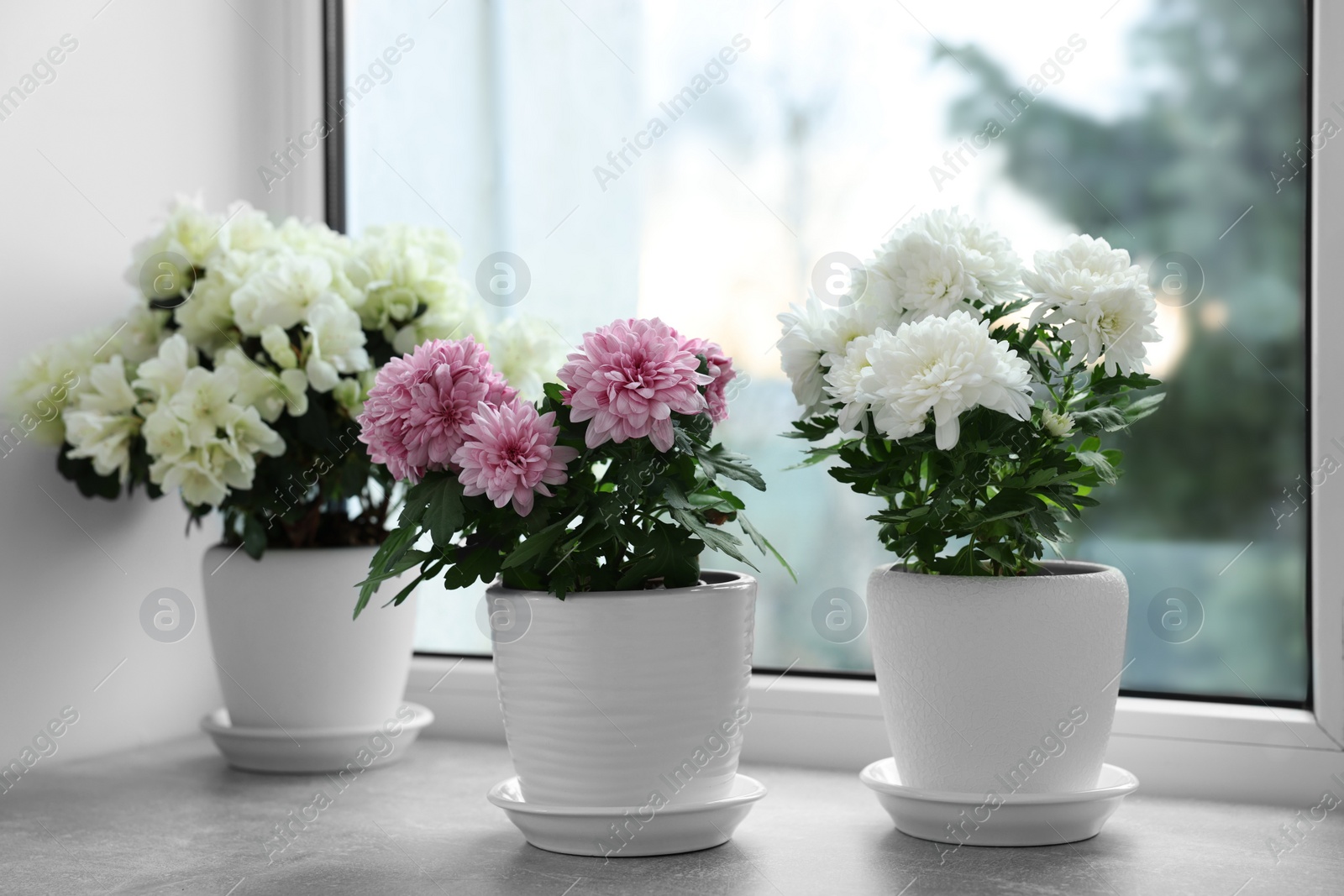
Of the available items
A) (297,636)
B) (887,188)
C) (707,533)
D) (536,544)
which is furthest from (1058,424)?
(297,636)

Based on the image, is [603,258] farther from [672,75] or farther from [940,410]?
[940,410]

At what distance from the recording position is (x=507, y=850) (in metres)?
0.92

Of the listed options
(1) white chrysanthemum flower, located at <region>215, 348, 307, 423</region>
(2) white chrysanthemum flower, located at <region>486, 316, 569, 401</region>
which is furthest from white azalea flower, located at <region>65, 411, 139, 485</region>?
(2) white chrysanthemum flower, located at <region>486, 316, 569, 401</region>

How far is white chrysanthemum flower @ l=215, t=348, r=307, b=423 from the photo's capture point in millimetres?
1123

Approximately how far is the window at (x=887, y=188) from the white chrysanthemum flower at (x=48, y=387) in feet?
1.51

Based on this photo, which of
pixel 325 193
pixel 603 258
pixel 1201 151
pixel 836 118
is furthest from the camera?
pixel 325 193

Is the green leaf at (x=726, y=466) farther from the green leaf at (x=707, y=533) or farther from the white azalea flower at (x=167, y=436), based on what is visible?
the white azalea flower at (x=167, y=436)

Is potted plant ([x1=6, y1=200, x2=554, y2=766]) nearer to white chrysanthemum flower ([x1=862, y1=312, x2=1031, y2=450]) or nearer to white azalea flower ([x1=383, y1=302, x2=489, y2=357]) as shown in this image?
white azalea flower ([x1=383, y1=302, x2=489, y2=357])

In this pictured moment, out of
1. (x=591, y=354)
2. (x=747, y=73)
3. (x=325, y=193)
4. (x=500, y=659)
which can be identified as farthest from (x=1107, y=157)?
(x=325, y=193)

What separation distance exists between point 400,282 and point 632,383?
1.46 ft

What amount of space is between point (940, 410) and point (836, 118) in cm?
56

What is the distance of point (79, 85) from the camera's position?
1229 millimetres

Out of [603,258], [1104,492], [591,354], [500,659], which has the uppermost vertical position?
[603,258]

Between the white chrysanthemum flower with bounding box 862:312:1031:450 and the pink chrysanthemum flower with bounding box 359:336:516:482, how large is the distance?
277mm
